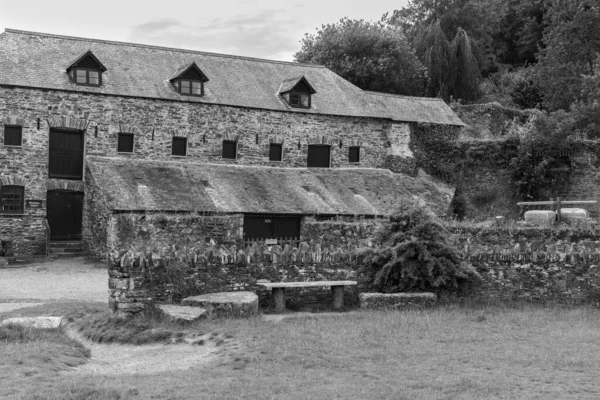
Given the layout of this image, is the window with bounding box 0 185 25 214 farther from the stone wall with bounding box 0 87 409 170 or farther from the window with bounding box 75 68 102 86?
the window with bounding box 75 68 102 86

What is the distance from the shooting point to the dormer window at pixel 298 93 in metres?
35.2

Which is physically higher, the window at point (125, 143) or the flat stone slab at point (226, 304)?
the window at point (125, 143)

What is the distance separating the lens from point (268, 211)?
29.6 m

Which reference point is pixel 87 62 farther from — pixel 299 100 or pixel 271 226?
pixel 271 226

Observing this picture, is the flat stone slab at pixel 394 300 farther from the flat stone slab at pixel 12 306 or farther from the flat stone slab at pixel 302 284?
the flat stone slab at pixel 12 306

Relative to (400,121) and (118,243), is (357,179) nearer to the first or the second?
(400,121)

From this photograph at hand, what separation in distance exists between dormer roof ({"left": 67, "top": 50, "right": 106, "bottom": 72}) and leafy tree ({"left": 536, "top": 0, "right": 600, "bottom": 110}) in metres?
25.6

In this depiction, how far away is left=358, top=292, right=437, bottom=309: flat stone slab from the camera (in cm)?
1527

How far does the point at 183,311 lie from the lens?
13.6 meters

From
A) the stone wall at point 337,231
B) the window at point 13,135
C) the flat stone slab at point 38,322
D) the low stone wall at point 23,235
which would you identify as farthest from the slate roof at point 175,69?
the flat stone slab at point 38,322

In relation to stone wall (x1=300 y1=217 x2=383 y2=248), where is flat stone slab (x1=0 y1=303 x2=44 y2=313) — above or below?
below

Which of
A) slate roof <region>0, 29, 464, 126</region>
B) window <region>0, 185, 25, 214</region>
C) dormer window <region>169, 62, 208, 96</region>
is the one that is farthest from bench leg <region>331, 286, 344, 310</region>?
dormer window <region>169, 62, 208, 96</region>

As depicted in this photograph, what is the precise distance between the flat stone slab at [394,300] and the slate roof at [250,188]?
12715 millimetres

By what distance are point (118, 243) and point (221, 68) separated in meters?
12.9
